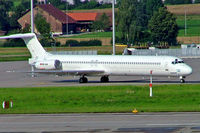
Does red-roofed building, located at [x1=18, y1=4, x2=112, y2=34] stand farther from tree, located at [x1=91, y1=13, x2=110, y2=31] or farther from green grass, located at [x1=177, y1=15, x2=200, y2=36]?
green grass, located at [x1=177, y1=15, x2=200, y2=36]

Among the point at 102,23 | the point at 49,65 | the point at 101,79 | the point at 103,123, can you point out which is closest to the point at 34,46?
the point at 49,65

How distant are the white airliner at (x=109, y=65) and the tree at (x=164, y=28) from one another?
232 feet

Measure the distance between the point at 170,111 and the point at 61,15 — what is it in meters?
115

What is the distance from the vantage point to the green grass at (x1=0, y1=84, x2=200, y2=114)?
3288 cm

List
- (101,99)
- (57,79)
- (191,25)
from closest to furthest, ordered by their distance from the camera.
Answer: (101,99), (57,79), (191,25)

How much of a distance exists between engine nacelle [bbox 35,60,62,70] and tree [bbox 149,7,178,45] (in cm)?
7153

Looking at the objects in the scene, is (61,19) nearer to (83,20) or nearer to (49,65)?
(83,20)

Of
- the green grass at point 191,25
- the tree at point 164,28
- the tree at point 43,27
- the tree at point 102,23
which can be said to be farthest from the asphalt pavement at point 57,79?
the tree at point 102,23

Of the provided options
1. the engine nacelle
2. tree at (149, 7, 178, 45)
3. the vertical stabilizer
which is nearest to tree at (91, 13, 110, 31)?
tree at (149, 7, 178, 45)

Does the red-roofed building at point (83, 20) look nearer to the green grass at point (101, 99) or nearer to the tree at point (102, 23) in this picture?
the tree at point (102, 23)

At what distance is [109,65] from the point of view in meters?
52.2

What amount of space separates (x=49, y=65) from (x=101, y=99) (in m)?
16.4

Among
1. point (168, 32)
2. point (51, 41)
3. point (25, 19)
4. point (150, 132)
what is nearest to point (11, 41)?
point (51, 41)

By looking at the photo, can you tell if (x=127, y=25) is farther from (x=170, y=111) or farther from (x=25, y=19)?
(x=170, y=111)
